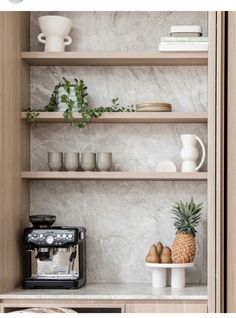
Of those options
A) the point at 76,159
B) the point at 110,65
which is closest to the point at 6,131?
the point at 76,159

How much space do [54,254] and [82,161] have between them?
484mm

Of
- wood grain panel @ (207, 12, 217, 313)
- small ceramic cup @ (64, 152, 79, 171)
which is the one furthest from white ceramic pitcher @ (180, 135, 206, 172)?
wood grain panel @ (207, 12, 217, 313)

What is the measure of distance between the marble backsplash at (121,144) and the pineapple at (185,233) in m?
0.23

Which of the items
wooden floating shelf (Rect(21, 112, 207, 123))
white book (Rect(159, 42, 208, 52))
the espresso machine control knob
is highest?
white book (Rect(159, 42, 208, 52))

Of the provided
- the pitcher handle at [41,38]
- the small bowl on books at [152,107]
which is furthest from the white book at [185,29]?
the pitcher handle at [41,38]

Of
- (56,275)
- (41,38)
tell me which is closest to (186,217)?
(56,275)

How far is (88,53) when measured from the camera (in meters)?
3.00

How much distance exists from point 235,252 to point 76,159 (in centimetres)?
189

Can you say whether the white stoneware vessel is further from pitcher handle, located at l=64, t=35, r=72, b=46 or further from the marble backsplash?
the marble backsplash

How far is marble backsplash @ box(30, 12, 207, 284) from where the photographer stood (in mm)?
3225

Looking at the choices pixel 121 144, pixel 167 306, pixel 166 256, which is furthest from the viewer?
pixel 121 144

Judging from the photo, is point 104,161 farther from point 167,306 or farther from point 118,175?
point 167,306

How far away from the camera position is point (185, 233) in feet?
9.60

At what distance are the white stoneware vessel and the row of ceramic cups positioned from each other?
21.3 inches
